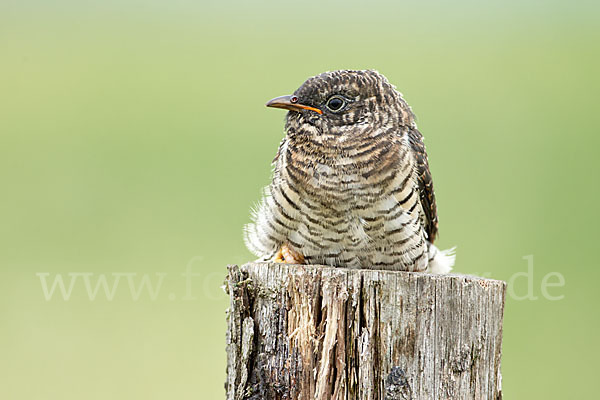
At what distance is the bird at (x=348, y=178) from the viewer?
12.2 ft

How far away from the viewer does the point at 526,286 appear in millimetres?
7480

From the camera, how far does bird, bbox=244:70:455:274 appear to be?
3725mm

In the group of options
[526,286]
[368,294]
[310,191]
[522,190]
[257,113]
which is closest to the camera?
[368,294]

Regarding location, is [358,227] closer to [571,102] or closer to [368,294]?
[368,294]

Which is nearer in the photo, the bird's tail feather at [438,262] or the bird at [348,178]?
the bird at [348,178]

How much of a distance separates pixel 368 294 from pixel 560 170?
7529 millimetres

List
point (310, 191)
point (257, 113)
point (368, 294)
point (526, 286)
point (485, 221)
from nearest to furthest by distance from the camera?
point (368, 294)
point (310, 191)
point (526, 286)
point (485, 221)
point (257, 113)

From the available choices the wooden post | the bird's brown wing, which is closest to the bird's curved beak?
the bird's brown wing

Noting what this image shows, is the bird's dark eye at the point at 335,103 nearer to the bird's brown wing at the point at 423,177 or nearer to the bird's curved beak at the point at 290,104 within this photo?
the bird's curved beak at the point at 290,104

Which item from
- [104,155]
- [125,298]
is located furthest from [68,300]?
[104,155]


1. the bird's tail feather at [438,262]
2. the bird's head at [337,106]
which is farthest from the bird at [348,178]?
the bird's tail feather at [438,262]

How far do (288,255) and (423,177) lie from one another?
889 mm

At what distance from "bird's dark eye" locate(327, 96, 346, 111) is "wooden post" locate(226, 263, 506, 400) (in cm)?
113

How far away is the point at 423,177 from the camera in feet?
13.2
